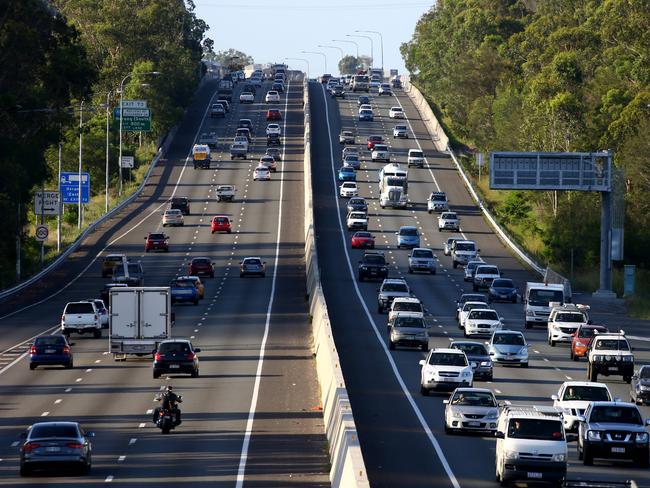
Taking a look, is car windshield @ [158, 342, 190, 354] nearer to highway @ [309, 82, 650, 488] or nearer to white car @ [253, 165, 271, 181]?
highway @ [309, 82, 650, 488]

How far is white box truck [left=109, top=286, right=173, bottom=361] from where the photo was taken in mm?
51531

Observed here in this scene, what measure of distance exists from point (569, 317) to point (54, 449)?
3238 cm

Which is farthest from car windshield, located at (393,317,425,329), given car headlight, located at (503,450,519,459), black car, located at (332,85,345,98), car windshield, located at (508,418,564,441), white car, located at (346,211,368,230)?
black car, located at (332,85,345,98)

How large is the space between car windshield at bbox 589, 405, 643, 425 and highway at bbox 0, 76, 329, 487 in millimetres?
5787

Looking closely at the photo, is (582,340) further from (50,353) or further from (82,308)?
(82,308)

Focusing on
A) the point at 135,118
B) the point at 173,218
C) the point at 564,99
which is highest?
the point at 564,99

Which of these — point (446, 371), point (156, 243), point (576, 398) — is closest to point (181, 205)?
point (156, 243)

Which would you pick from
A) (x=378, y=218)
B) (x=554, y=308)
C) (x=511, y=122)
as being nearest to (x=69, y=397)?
(x=554, y=308)

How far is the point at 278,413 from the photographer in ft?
129

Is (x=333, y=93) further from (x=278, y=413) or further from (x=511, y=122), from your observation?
(x=278, y=413)

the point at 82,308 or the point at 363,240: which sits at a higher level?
the point at 363,240

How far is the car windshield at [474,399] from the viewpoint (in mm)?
Result: 35375

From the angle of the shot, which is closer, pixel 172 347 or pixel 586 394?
pixel 586 394

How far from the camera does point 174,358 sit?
46969 mm
